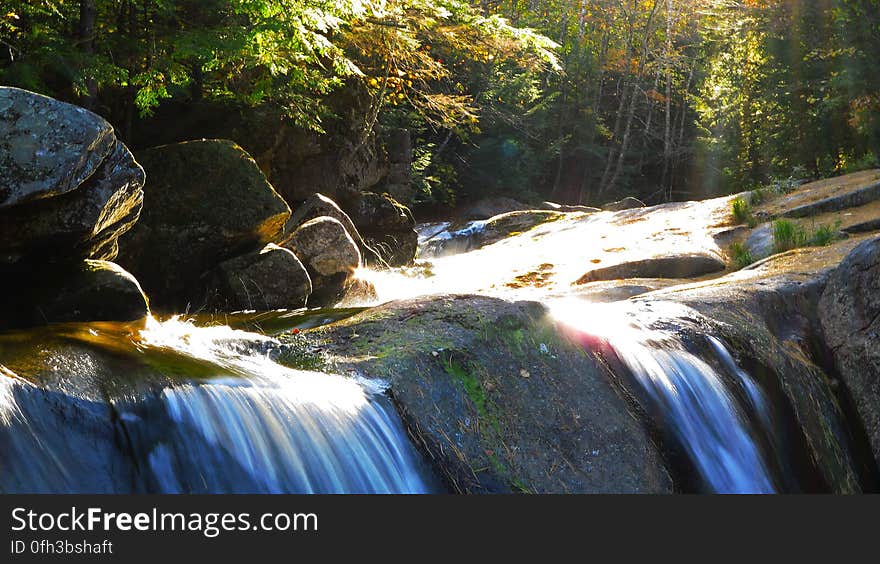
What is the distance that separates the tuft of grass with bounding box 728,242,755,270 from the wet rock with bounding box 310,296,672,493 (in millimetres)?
7175

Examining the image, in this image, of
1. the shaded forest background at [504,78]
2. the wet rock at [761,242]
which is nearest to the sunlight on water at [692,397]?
the shaded forest background at [504,78]

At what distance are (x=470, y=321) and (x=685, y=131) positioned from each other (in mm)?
36063

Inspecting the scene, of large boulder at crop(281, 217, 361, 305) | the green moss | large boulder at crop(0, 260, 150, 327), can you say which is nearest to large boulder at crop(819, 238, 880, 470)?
the green moss

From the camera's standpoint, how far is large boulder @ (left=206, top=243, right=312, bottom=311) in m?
9.44

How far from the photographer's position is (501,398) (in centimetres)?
546

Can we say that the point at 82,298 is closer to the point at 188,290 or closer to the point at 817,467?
the point at 188,290

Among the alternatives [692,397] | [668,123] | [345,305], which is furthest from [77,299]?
[668,123]

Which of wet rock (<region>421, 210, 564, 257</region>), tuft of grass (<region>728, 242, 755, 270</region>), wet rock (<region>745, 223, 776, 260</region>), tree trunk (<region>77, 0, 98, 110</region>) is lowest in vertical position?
wet rock (<region>421, 210, 564, 257</region>)

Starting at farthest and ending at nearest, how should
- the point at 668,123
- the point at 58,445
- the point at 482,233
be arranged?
the point at 668,123
the point at 482,233
the point at 58,445

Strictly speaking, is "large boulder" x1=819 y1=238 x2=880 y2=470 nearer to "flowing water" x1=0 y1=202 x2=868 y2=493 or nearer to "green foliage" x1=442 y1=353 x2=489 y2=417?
"flowing water" x1=0 y1=202 x2=868 y2=493

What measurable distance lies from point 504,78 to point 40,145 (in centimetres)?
2437

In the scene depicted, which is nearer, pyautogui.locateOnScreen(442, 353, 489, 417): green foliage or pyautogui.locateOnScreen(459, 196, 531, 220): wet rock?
pyautogui.locateOnScreen(442, 353, 489, 417): green foliage

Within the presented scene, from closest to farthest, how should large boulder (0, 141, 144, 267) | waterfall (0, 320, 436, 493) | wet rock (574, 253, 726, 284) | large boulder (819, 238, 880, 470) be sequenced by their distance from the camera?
waterfall (0, 320, 436, 493) → large boulder (0, 141, 144, 267) → large boulder (819, 238, 880, 470) → wet rock (574, 253, 726, 284)

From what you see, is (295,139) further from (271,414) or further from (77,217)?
(271,414)
